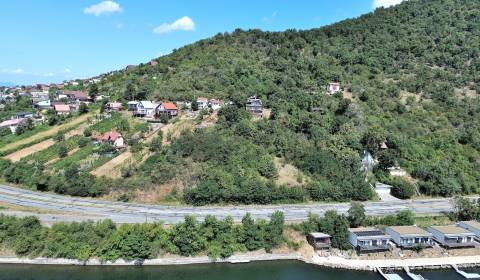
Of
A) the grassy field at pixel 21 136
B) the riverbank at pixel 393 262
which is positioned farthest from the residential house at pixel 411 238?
the grassy field at pixel 21 136

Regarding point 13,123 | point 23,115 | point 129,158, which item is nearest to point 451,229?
point 129,158

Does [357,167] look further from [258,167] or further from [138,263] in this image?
[138,263]

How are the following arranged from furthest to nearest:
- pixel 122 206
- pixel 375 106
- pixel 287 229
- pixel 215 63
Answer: pixel 215 63 → pixel 375 106 → pixel 122 206 → pixel 287 229

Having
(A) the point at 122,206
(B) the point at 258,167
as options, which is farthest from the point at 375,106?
(A) the point at 122,206

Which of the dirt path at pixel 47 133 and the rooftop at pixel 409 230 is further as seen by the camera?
the dirt path at pixel 47 133

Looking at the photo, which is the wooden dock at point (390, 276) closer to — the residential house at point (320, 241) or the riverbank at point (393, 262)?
the riverbank at point (393, 262)

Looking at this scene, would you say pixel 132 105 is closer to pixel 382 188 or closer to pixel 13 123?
pixel 13 123
